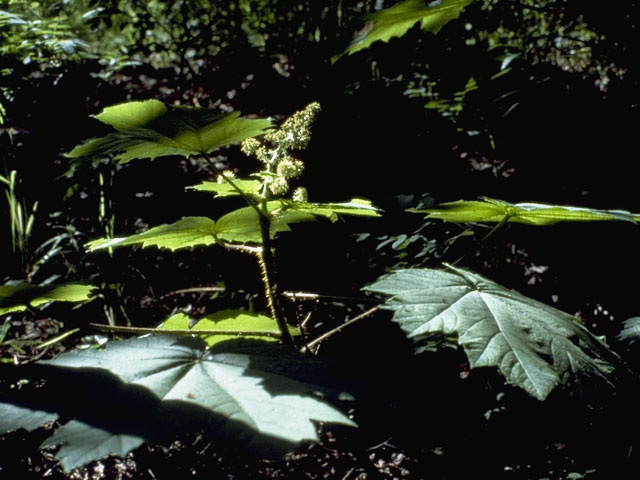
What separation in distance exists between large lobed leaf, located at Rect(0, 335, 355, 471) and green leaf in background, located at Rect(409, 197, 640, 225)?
0.48m

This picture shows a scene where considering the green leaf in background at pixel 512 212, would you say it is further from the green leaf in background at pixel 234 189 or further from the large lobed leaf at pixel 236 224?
the green leaf in background at pixel 234 189

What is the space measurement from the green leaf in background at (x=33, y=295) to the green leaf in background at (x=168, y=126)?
0.33 m

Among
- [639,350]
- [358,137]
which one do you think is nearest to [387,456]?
[639,350]

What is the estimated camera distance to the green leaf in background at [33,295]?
1.09 meters

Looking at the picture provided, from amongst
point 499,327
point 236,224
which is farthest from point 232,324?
point 499,327

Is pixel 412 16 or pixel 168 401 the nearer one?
pixel 168 401

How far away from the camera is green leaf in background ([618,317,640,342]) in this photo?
1453 millimetres

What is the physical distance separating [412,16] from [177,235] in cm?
119

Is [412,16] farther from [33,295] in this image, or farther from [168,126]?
[33,295]

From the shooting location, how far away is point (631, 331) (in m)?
1.47

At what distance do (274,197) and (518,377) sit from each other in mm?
651

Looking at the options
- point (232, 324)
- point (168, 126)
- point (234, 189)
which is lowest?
point (232, 324)

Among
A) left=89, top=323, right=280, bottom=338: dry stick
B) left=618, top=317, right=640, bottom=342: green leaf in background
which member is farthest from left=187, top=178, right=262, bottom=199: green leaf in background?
left=618, top=317, right=640, bottom=342: green leaf in background

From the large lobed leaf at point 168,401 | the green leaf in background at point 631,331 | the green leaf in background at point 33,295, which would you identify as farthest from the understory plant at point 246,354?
the green leaf in background at point 631,331
